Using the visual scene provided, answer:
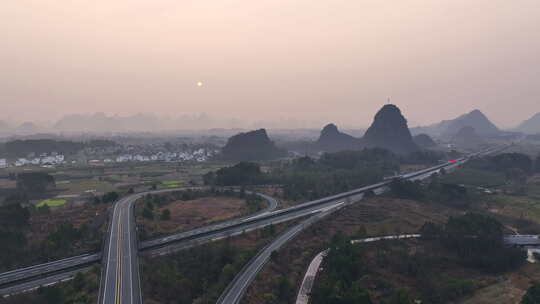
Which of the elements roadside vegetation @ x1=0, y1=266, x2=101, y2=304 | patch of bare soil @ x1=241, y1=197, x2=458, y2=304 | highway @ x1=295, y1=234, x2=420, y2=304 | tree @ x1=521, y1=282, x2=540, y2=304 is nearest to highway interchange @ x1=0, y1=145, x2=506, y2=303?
roadside vegetation @ x1=0, y1=266, x2=101, y2=304

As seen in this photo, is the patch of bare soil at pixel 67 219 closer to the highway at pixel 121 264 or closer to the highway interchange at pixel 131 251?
the highway interchange at pixel 131 251

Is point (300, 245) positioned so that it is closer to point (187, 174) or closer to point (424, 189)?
point (424, 189)

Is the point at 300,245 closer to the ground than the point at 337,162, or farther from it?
closer to the ground

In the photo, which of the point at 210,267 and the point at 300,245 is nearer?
the point at 210,267

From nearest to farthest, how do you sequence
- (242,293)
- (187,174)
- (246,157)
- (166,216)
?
1. (242,293)
2. (166,216)
3. (187,174)
4. (246,157)

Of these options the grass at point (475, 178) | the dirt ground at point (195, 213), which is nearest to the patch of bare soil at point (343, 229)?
the dirt ground at point (195, 213)

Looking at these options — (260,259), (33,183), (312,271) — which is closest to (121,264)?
(260,259)

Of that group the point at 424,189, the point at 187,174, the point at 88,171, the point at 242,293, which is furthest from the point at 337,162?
the point at 88,171

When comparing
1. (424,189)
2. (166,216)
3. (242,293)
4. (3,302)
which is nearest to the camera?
(3,302)
